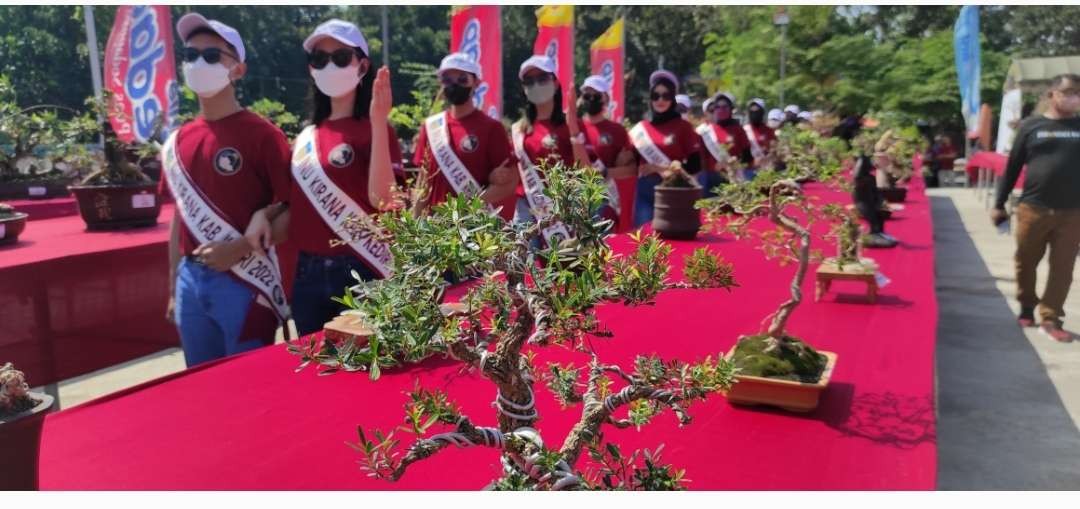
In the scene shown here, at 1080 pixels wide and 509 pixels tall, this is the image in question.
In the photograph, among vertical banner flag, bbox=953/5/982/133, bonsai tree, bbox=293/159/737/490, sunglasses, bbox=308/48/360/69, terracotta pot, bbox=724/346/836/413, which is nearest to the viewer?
bonsai tree, bbox=293/159/737/490

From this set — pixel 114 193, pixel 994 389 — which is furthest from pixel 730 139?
pixel 114 193

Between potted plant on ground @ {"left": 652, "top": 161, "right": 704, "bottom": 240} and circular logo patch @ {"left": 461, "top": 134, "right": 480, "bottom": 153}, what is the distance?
117 cm

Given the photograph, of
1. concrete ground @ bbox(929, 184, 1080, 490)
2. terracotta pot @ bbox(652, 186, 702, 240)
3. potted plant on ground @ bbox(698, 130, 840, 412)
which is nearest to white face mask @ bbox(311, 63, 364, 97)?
potted plant on ground @ bbox(698, 130, 840, 412)

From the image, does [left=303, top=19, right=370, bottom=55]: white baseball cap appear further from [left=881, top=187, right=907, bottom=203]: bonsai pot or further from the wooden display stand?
[left=881, top=187, right=907, bottom=203]: bonsai pot

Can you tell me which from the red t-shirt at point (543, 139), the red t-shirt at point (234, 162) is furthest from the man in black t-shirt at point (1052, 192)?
the red t-shirt at point (234, 162)

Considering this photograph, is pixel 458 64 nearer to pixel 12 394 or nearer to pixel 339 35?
pixel 339 35

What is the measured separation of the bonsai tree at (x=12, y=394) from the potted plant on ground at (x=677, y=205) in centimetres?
311

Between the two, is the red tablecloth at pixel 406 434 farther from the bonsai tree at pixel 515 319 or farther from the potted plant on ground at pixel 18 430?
the bonsai tree at pixel 515 319

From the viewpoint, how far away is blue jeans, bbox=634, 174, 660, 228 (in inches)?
197

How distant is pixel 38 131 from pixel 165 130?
55.7 inches

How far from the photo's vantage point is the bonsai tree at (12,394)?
1280 mm

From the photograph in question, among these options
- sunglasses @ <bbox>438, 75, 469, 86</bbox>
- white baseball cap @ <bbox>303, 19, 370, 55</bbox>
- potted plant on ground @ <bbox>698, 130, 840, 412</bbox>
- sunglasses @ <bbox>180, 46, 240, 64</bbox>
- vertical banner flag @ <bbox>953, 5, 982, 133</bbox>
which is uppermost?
vertical banner flag @ <bbox>953, 5, 982, 133</bbox>

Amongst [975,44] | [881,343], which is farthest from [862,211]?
[975,44]

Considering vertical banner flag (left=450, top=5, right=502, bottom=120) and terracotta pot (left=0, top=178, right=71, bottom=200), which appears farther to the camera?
vertical banner flag (left=450, top=5, right=502, bottom=120)
